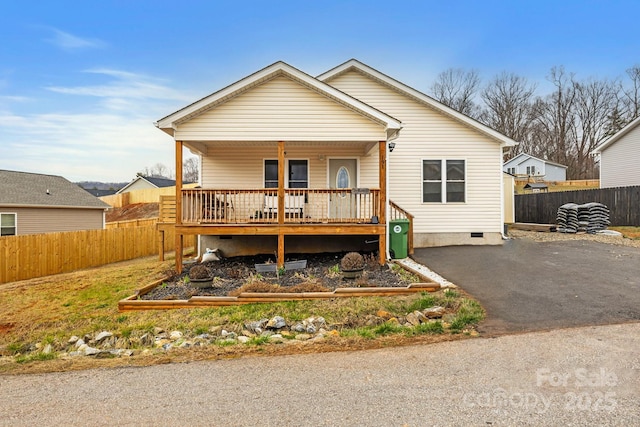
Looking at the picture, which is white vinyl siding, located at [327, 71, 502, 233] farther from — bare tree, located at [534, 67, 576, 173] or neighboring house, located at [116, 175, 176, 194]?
neighboring house, located at [116, 175, 176, 194]

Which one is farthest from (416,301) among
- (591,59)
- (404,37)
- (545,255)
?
(591,59)

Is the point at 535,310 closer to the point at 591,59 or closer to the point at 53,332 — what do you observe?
the point at 53,332

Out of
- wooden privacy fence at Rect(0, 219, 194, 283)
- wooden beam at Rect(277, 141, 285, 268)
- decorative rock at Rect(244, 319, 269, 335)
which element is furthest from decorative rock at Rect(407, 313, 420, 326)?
wooden privacy fence at Rect(0, 219, 194, 283)

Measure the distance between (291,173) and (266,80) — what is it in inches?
132

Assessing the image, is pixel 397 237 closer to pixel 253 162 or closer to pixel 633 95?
pixel 253 162

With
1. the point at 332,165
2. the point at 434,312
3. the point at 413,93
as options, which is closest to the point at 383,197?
the point at 332,165

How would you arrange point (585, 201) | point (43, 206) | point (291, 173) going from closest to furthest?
point (291, 173)
point (585, 201)
point (43, 206)

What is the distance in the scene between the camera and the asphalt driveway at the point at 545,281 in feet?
17.9

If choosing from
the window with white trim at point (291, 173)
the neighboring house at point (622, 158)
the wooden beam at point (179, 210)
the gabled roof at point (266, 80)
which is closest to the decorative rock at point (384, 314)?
the gabled roof at point (266, 80)

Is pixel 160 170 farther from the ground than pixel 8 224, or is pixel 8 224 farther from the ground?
pixel 160 170

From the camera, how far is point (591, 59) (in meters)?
41.8

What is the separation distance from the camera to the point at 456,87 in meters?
41.8

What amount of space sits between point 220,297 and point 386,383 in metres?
4.20

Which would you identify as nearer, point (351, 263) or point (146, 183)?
point (351, 263)
